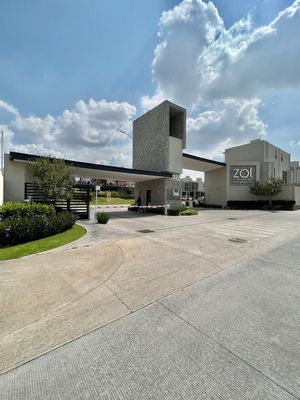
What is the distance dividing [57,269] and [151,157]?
689 inches

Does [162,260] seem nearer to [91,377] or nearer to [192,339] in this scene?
[192,339]

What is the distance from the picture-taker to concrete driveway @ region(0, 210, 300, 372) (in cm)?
271

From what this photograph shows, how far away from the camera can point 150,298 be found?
3.60 metres

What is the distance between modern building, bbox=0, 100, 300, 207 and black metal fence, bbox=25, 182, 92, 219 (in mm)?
463

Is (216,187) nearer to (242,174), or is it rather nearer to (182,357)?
(242,174)

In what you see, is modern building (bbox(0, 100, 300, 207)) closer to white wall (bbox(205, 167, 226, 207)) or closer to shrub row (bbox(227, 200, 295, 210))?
white wall (bbox(205, 167, 226, 207))

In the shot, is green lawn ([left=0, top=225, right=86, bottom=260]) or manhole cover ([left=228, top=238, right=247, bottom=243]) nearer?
green lawn ([left=0, top=225, right=86, bottom=260])

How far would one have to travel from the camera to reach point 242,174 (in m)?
28.5

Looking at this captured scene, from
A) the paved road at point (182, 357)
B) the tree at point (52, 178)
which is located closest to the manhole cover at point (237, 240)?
the paved road at point (182, 357)

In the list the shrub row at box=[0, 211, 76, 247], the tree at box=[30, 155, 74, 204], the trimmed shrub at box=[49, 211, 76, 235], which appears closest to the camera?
the shrub row at box=[0, 211, 76, 247]

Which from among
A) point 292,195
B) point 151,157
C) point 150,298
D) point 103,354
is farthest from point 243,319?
point 292,195

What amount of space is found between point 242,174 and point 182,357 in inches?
1175

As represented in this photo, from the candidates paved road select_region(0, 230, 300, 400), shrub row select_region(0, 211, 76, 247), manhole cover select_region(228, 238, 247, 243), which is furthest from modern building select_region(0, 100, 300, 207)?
paved road select_region(0, 230, 300, 400)

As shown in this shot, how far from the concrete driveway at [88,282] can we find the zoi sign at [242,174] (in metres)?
22.7
